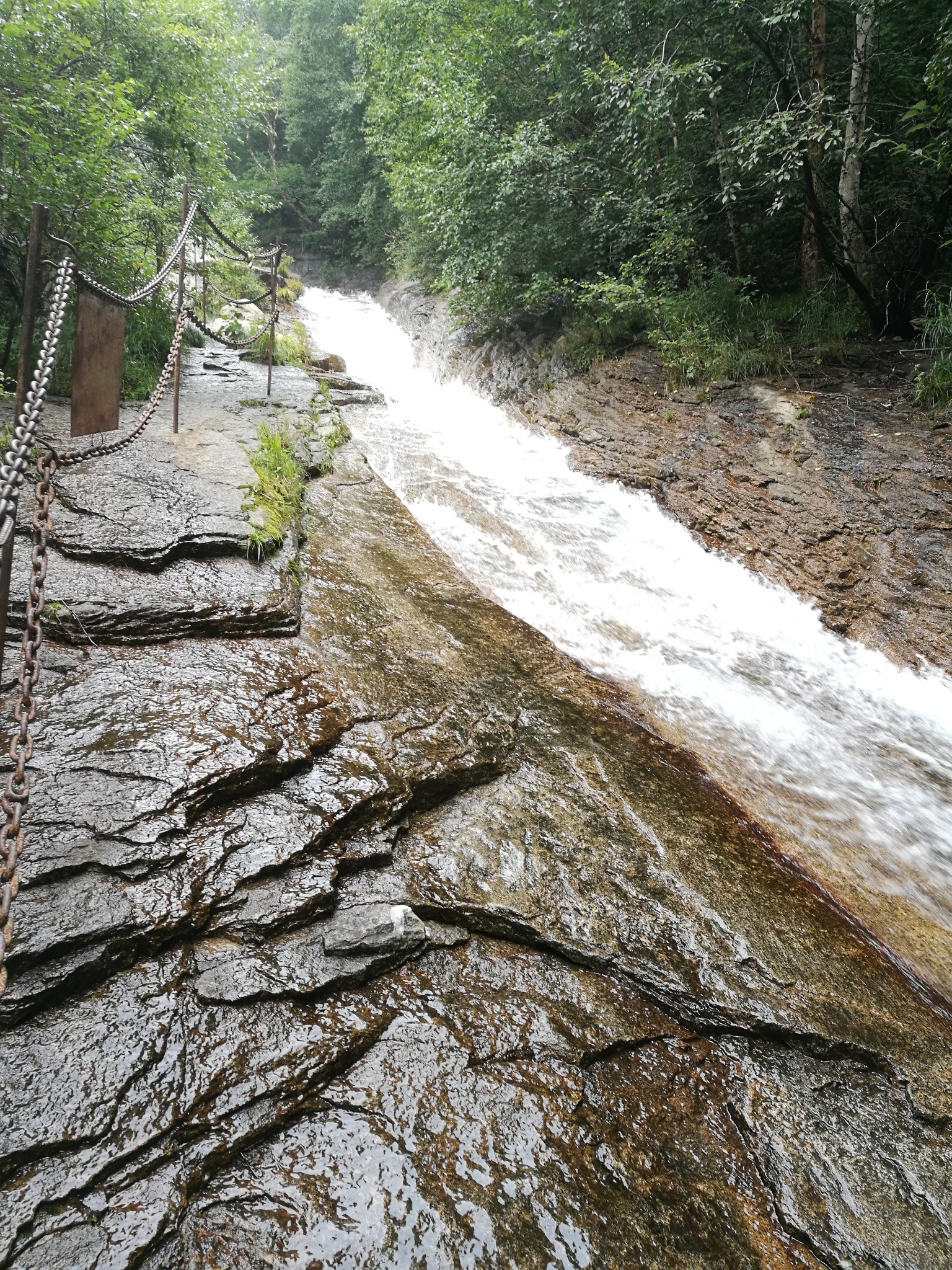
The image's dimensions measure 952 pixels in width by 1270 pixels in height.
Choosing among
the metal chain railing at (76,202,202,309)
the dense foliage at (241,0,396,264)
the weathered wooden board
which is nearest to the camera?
the metal chain railing at (76,202,202,309)

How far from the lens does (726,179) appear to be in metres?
7.11

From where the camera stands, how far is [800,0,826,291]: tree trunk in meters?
6.28

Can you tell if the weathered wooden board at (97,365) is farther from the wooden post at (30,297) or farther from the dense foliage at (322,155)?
the dense foliage at (322,155)

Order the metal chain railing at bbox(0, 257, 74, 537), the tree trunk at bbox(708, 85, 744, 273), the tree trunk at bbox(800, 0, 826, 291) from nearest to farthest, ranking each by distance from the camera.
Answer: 1. the metal chain railing at bbox(0, 257, 74, 537)
2. the tree trunk at bbox(800, 0, 826, 291)
3. the tree trunk at bbox(708, 85, 744, 273)

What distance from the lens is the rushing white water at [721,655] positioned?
3.47 meters

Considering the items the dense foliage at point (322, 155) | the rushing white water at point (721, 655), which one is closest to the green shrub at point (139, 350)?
the rushing white water at point (721, 655)

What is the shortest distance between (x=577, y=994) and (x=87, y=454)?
3091 millimetres

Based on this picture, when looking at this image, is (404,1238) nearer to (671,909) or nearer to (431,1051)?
(431,1051)

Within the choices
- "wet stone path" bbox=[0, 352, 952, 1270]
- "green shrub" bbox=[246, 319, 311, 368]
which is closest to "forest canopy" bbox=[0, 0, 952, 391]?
"green shrub" bbox=[246, 319, 311, 368]

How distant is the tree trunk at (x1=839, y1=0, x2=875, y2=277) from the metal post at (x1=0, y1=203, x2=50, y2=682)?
6.83 meters

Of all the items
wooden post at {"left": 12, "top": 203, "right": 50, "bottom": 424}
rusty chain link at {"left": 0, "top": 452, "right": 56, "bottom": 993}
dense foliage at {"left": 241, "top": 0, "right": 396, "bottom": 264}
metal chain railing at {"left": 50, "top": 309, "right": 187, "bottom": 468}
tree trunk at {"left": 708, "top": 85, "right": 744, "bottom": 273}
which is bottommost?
rusty chain link at {"left": 0, "top": 452, "right": 56, "bottom": 993}

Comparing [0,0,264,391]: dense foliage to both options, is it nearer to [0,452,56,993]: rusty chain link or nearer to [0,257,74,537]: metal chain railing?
[0,257,74,537]: metal chain railing

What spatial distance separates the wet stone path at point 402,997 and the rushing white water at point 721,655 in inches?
20.7

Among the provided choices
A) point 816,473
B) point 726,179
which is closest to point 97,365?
point 816,473
